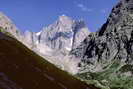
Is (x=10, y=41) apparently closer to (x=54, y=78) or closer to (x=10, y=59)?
(x=10, y=59)

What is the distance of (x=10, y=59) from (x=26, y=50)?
0.95m

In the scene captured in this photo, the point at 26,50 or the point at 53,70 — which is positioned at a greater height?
the point at 26,50

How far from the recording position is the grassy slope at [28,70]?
7488mm

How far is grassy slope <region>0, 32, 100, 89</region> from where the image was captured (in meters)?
7.49

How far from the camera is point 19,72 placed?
25.4 feet

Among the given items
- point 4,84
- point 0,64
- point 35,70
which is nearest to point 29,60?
point 35,70

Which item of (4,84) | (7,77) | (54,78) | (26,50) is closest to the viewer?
(4,84)

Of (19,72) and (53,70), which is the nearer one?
(19,72)

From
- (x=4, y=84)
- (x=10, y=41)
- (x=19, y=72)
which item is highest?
(x=10, y=41)

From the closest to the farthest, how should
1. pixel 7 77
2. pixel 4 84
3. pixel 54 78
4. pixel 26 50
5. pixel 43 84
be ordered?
pixel 4 84 < pixel 7 77 < pixel 43 84 < pixel 54 78 < pixel 26 50

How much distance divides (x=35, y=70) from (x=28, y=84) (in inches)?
32.1

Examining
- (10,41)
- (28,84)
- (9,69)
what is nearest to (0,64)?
(9,69)

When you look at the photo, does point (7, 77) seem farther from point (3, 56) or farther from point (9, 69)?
point (3, 56)

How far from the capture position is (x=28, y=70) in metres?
7.99
